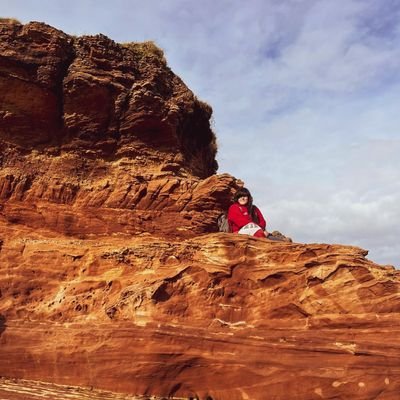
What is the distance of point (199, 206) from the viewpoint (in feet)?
35.7

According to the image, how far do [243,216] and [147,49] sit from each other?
629 cm

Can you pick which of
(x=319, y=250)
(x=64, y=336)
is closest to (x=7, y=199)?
(x=64, y=336)

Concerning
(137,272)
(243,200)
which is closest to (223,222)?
(243,200)

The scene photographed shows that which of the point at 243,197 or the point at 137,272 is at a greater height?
the point at 243,197

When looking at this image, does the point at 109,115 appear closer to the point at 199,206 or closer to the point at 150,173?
the point at 150,173

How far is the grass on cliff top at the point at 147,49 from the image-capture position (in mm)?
13096

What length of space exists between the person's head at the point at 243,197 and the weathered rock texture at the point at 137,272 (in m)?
0.58

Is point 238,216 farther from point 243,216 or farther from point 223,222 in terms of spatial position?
point 223,222

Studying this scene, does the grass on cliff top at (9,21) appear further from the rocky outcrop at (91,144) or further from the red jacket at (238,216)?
the red jacket at (238,216)

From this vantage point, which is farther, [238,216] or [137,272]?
[238,216]

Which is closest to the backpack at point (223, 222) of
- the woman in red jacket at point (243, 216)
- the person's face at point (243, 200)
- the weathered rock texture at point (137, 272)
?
the weathered rock texture at point (137, 272)

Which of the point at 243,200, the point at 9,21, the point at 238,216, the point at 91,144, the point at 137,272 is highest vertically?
the point at 9,21

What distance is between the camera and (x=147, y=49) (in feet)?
44.1

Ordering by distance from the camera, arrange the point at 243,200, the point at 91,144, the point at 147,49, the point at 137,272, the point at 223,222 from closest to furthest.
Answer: the point at 137,272 < the point at 243,200 < the point at 223,222 < the point at 91,144 < the point at 147,49
